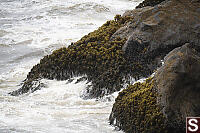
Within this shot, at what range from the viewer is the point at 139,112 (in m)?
5.39

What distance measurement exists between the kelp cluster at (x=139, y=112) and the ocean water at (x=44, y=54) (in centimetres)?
27

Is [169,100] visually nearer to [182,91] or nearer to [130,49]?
[182,91]

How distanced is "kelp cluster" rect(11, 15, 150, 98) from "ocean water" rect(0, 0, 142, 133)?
0.28m

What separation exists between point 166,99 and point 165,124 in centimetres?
35

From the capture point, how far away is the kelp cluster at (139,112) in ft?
16.4

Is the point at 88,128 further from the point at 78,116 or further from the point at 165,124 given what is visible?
the point at 165,124

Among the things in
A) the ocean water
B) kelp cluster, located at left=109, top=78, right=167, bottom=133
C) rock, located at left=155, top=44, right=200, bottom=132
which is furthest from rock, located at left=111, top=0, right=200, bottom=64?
rock, located at left=155, top=44, right=200, bottom=132

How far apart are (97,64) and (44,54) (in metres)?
6.53

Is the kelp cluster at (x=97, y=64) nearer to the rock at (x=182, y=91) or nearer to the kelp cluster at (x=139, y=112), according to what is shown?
the kelp cluster at (x=139, y=112)

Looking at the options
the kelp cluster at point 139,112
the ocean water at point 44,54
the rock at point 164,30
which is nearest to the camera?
the kelp cluster at point 139,112

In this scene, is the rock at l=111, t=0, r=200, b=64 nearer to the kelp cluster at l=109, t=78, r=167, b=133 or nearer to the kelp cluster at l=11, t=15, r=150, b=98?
the kelp cluster at l=11, t=15, r=150, b=98

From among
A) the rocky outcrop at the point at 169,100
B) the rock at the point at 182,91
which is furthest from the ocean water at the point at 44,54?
the rock at the point at 182,91

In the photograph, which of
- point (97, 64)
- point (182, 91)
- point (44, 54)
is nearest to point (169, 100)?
point (182, 91)

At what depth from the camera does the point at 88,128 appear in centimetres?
568
